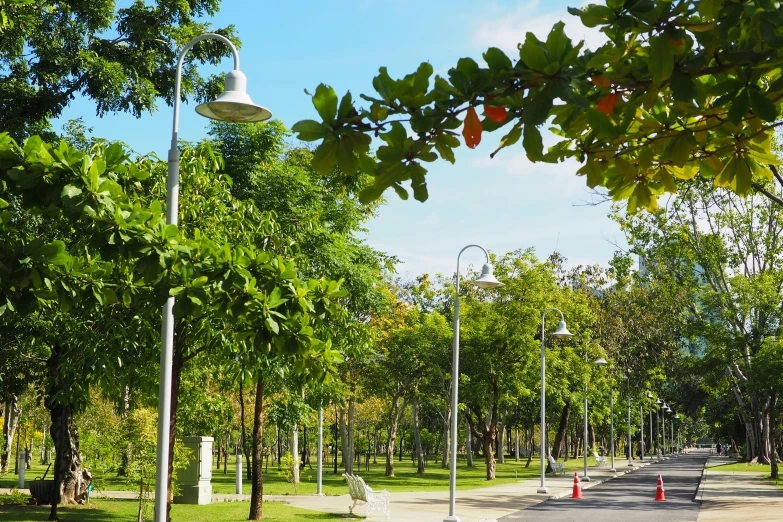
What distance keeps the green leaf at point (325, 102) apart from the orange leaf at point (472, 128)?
1.51 feet

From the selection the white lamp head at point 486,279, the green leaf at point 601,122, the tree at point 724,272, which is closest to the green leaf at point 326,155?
the green leaf at point 601,122

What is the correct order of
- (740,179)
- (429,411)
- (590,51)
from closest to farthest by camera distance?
(590,51) < (740,179) < (429,411)

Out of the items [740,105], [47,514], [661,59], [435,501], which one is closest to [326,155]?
[661,59]

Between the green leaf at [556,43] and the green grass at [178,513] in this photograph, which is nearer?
the green leaf at [556,43]

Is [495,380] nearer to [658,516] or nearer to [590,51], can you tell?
[658,516]

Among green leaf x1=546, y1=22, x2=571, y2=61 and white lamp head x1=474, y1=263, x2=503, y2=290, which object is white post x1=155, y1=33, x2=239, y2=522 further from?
white lamp head x1=474, y1=263, x2=503, y2=290

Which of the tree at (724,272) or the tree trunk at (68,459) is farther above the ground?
the tree at (724,272)

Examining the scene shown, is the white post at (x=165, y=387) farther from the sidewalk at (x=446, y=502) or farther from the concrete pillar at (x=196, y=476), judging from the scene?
the concrete pillar at (x=196, y=476)

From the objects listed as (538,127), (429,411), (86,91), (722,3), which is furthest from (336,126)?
(429,411)

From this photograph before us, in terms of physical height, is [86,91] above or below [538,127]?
above

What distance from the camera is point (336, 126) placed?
2.78 m

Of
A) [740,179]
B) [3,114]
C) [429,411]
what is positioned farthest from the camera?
[429,411]

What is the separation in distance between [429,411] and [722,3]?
202 feet

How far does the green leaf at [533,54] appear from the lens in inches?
101
